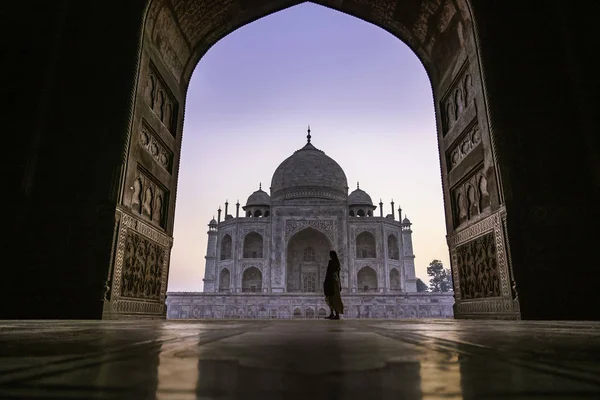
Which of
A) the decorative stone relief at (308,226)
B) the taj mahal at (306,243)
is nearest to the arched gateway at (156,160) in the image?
the taj mahal at (306,243)

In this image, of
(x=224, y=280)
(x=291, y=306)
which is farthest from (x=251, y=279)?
(x=291, y=306)

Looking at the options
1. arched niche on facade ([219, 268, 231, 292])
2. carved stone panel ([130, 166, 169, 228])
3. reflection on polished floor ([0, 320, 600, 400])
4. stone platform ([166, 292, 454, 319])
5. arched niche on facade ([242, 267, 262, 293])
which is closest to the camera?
reflection on polished floor ([0, 320, 600, 400])

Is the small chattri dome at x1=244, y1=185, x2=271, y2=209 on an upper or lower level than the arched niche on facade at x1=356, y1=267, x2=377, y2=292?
upper

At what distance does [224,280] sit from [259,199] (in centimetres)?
588

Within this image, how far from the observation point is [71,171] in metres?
3.86

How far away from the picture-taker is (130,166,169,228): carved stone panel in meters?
4.41

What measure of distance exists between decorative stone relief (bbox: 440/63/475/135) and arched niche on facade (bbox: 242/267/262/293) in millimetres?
18072

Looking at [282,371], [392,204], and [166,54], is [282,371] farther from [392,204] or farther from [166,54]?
[392,204]

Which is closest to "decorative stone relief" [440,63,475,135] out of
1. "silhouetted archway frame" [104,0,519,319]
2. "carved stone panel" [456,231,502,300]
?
"silhouetted archway frame" [104,0,519,319]

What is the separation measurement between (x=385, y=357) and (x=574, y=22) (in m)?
5.21

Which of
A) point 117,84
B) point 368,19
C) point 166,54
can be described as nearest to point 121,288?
point 117,84

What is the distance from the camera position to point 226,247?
24.0 metres

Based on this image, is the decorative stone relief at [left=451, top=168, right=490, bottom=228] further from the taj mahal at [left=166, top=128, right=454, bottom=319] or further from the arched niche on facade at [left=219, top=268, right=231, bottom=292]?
the arched niche on facade at [left=219, top=268, right=231, bottom=292]

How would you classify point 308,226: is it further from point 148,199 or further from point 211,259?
point 148,199
